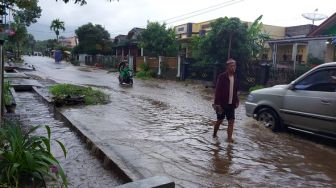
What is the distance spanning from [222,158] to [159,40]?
26329 millimetres

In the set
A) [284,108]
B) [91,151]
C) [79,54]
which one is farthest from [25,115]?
[79,54]

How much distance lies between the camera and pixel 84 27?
50.7m

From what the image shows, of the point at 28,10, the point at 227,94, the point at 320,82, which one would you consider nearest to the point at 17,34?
the point at 28,10

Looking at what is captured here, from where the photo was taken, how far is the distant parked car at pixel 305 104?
7.09 m

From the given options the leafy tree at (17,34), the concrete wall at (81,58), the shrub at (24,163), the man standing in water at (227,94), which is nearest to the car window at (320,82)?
the man standing in water at (227,94)

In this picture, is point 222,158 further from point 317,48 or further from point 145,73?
point 145,73

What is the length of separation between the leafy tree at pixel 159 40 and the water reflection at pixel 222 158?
82.0ft

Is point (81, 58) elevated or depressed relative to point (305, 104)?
elevated

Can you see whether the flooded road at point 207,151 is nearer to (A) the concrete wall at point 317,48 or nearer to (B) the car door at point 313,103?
(B) the car door at point 313,103

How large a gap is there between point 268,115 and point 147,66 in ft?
71.3

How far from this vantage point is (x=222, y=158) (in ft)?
20.2

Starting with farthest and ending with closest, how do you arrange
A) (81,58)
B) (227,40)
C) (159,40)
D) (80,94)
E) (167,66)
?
(81,58), (159,40), (167,66), (227,40), (80,94)

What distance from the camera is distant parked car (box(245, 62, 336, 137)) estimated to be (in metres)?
7.09

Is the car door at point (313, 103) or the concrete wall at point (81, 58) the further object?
the concrete wall at point (81, 58)
